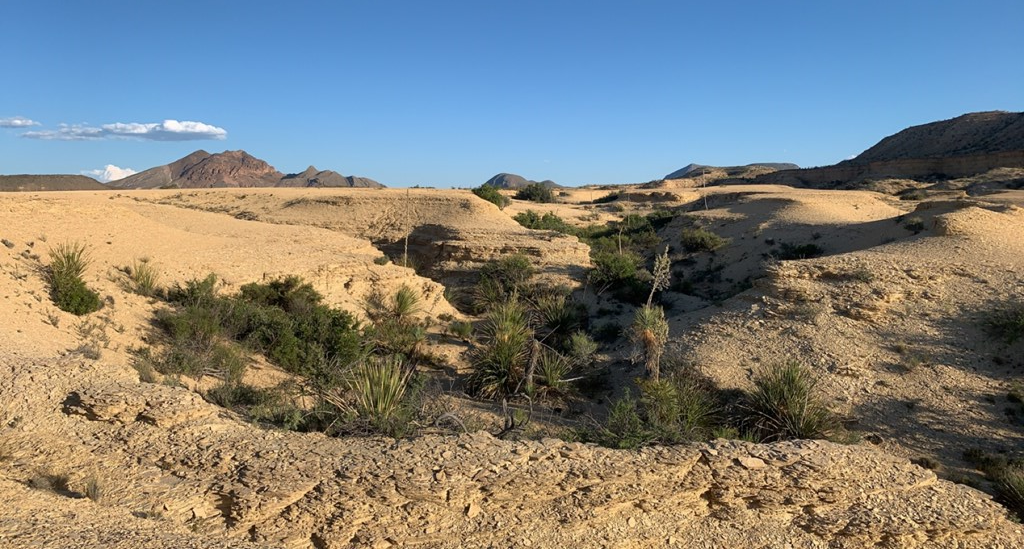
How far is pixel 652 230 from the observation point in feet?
85.9

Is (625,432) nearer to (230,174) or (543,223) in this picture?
(543,223)

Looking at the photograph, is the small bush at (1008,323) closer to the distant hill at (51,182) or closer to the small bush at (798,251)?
the small bush at (798,251)

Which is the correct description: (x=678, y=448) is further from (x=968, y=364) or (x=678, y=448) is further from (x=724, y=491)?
(x=968, y=364)

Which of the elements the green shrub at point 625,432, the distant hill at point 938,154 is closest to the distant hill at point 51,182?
the green shrub at point 625,432

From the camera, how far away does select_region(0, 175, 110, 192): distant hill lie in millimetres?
40650

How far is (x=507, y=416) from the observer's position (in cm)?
688

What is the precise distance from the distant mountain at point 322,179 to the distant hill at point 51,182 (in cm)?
2036

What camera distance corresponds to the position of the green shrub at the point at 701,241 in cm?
2125

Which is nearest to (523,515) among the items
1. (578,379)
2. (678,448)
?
(678,448)

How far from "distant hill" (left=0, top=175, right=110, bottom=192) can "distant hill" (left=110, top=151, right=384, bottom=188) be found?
17553mm

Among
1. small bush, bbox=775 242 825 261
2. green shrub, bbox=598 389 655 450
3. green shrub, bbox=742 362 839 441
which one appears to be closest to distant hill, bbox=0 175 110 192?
small bush, bbox=775 242 825 261

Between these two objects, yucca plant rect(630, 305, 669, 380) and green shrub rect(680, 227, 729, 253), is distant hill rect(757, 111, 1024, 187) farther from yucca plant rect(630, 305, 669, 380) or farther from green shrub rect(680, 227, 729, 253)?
yucca plant rect(630, 305, 669, 380)

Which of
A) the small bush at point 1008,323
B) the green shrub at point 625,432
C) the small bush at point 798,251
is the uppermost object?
the small bush at point 798,251

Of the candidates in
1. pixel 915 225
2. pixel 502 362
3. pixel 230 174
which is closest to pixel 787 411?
pixel 502 362
